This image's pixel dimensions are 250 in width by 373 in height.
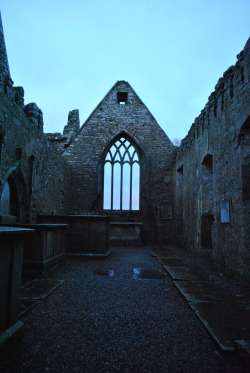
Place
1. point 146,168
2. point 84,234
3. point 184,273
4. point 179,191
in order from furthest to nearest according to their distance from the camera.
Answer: point 146,168, point 179,191, point 84,234, point 184,273

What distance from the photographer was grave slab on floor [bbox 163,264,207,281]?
3961mm

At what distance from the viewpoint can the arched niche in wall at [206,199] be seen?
636cm

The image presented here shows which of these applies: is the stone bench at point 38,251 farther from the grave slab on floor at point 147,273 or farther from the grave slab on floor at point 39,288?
the grave slab on floor at point 147,273

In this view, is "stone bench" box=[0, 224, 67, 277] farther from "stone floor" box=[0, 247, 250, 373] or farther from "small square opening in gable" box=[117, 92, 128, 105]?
"small square opening in gable" box=[117, 92, 128, 105]

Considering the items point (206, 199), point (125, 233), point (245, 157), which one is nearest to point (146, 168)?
point (125, 233)

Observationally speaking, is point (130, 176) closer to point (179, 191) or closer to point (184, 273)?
point (179, 191)

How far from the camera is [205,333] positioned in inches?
80.0

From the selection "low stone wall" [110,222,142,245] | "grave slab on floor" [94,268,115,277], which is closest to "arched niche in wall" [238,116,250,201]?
"grave slab on floor" [94,268,115,277]

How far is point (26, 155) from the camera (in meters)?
5.78

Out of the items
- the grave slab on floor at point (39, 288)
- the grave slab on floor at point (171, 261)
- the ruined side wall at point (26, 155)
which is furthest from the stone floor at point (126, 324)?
the ruined side wall at point (26, 155)

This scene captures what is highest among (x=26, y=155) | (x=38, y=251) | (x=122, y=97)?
(x=122, y=97)

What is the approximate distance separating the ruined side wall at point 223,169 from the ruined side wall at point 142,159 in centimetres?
301

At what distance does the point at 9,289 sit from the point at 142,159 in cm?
1002

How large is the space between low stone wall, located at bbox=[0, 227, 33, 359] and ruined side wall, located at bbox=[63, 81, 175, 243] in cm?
867
